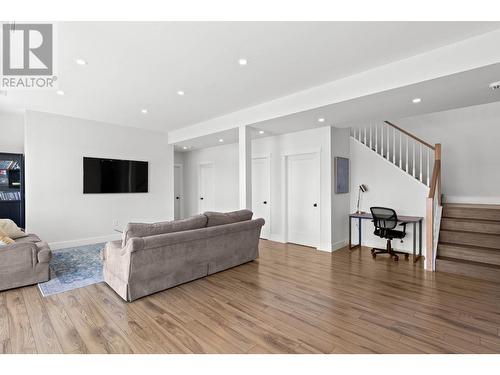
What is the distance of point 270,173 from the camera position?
5.81m

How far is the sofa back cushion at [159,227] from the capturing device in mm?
2693

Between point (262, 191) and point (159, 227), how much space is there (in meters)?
3.43

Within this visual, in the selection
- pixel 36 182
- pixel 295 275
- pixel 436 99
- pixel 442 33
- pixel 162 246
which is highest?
pixel 442 33

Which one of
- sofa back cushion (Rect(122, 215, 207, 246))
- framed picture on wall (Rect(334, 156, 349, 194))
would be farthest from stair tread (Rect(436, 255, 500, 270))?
sofa back cushion (Rect(122, 215, 207, 246))

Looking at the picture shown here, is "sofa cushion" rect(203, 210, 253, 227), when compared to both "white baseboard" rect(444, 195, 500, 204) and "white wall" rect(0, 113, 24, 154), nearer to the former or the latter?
"white baseboard" rect(444, 195, 500, 204)

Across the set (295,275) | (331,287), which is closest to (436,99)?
(331,287)

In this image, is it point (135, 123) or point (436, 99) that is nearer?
point (436, 99)

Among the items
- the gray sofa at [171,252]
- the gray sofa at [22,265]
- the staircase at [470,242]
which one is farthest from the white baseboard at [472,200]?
the gray sofa at [22,265]

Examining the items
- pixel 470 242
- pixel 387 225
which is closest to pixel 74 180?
pixel 387 225

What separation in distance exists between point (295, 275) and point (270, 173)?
282cm

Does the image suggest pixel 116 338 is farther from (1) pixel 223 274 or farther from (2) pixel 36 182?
(2) pixel 36 182

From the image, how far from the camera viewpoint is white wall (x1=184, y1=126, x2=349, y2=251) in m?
4.86

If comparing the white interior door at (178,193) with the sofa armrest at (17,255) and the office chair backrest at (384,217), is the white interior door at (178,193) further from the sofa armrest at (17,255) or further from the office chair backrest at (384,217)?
the office chair backrest at (384,217)

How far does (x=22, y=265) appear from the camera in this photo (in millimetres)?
3037
